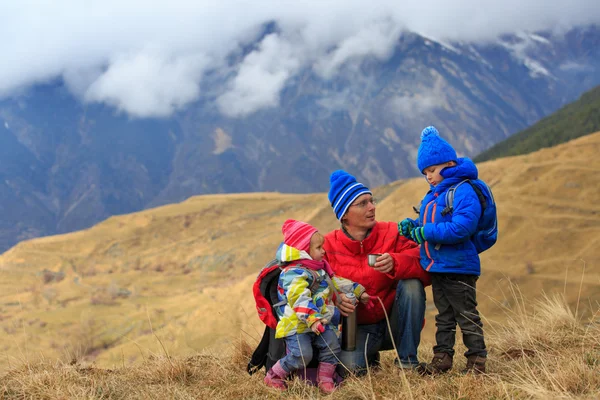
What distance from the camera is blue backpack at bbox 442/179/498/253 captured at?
343 centimetres

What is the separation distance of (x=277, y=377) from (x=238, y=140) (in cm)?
18248

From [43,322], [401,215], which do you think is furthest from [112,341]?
[401,215]

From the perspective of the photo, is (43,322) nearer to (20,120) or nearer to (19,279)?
(19,279)

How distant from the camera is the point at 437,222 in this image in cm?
352

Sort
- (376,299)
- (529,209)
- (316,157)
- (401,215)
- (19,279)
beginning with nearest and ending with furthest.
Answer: (376,299) → (529,209) → (401,215) → (19,279) → (316,157)

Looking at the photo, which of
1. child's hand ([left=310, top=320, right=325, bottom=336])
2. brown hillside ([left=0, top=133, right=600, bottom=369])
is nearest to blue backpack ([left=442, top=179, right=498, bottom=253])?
brown hillside ([left=0, top=133, right=600, bottom=369])

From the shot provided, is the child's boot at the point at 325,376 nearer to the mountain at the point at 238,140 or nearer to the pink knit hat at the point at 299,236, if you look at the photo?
the pink knit hat at the point at 299,236

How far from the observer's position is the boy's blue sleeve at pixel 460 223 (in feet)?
10.7

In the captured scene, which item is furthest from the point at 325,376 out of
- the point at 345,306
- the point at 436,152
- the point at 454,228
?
the point at 436,152

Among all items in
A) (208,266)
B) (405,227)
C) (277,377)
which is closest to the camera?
(277,377)

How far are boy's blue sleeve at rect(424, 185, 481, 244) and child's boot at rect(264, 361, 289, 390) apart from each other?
134 centimetres

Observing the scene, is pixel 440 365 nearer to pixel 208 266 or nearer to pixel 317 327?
pixel 317 327

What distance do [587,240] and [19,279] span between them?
96.2 ft

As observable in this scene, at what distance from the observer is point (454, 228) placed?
3266 mm
